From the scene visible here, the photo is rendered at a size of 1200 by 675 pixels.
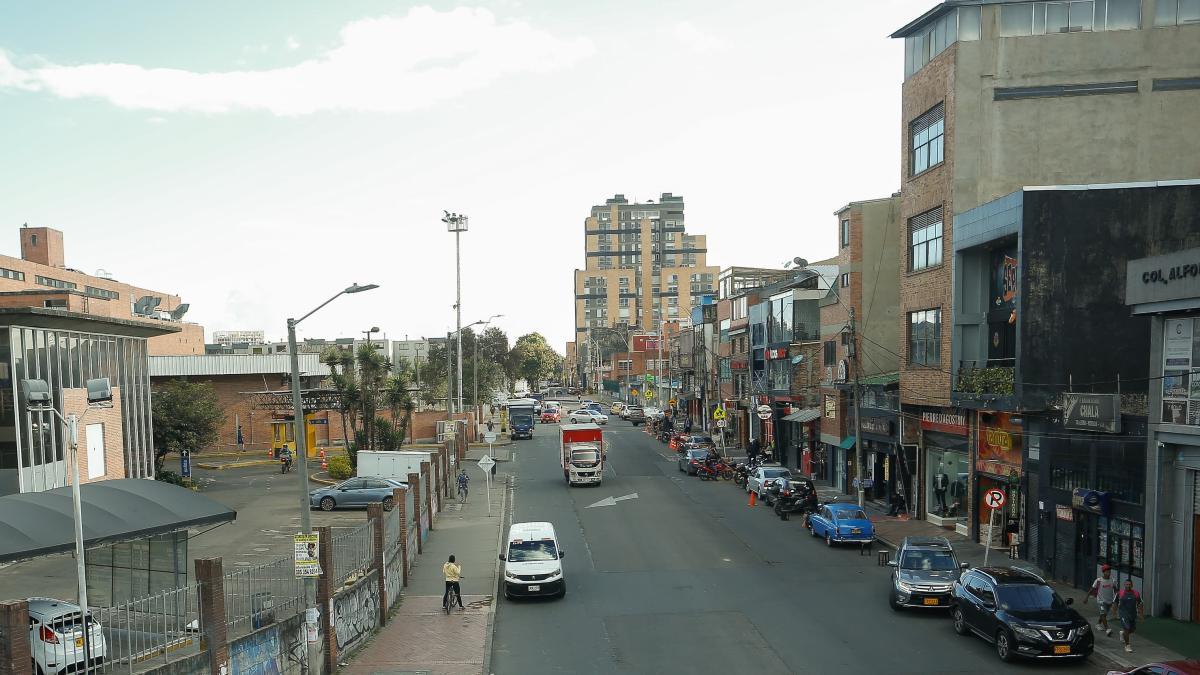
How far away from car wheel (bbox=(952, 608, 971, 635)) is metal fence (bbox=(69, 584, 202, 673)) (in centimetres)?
1537

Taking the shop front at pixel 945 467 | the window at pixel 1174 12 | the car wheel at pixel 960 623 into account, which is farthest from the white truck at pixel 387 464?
the window at pixel 1174 12

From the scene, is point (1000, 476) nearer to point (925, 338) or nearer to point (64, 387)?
point (925, 338)

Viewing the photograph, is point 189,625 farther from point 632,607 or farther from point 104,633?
point 632,607

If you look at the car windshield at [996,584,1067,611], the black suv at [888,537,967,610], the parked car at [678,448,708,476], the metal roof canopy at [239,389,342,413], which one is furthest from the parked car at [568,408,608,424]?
the car windshield at [996,584,1067,611]

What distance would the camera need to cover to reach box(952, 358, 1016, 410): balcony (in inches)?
1105

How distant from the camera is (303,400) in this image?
57094 millimetres

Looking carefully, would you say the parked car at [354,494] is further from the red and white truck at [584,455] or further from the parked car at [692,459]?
the parked car at [692,459]

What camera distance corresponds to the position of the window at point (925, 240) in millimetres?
33844

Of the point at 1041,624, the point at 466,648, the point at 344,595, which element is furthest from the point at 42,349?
the point at 1041,624

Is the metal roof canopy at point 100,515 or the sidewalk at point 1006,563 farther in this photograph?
the sidewalk at point 1006,563

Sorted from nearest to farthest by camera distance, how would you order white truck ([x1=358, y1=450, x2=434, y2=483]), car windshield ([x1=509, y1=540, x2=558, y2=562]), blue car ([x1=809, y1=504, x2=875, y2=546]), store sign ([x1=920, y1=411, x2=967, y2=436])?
car windshield ([x1=509, y1=540, x2=558, y2=562]), blue car ([x1=809, y1=504, x2=875, y2=546]), store sign ([x1=920, y1=411, x2=967, y2=436]), white truck ([x1=358, y1=450, x2=434, y2=483])

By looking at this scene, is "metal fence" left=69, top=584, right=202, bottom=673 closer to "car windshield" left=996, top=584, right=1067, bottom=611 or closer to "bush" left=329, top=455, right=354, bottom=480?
"car windshield" left=996, top=584, right=1067, bottom=611

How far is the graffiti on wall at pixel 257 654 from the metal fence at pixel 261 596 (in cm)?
21

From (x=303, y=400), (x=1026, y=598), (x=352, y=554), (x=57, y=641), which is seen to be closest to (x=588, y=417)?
(x=303, y=400)
